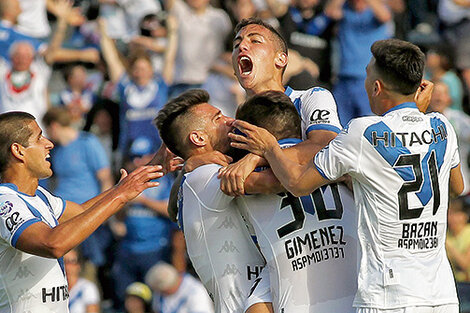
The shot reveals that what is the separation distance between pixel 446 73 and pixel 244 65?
21.4 ft

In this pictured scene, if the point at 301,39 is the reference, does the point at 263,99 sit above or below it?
below

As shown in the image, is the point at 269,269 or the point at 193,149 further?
the point at 193,149

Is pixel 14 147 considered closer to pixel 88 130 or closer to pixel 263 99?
pixel 263 99

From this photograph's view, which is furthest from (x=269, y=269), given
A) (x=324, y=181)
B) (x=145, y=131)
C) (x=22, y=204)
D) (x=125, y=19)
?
(x=125, y=19)

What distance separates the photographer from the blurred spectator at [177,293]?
1096 centimetres

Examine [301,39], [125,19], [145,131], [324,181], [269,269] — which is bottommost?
[269,269]

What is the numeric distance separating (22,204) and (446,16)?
8889 mm

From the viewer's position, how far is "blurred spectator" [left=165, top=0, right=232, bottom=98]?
1294 cm

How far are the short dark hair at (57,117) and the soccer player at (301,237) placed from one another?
661 centimetres

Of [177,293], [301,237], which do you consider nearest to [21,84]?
[177,293]

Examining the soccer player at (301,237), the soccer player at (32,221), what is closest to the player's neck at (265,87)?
the soccer player at (301,237)

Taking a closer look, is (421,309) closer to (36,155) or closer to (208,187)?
(208,187)

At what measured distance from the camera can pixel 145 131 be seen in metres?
12.5

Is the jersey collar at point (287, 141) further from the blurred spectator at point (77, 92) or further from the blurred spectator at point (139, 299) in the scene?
the blurred spectator at point (77, 92)
